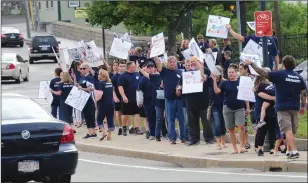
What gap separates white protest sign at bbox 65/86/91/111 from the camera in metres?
21.0

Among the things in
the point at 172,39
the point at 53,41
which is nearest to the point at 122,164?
the point at 172,39

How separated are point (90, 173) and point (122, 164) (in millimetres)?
1807

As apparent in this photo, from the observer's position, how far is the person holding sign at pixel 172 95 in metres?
19.0

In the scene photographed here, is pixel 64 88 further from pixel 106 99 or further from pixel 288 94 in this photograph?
pixel 288 94

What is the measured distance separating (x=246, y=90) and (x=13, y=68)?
23308 mm

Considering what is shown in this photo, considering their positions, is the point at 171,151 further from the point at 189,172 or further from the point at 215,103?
the point at 189,172

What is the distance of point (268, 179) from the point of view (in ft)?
41.9

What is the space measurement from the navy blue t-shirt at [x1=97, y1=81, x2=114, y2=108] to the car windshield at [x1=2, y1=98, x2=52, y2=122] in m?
6.57

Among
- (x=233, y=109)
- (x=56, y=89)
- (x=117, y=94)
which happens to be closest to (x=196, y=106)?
(x=233, y=109)

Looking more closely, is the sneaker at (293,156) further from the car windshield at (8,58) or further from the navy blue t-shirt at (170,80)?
the car windshield at (8,58)

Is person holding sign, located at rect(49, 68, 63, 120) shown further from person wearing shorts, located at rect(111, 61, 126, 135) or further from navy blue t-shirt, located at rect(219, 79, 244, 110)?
navy blue t-shirt, located at rect(219, 79, 244, 110)

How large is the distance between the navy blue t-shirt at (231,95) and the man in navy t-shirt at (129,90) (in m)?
4.35

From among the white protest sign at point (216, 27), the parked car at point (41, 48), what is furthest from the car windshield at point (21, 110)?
the parked car at point (41, 48)

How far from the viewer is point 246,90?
1670 centimetres
